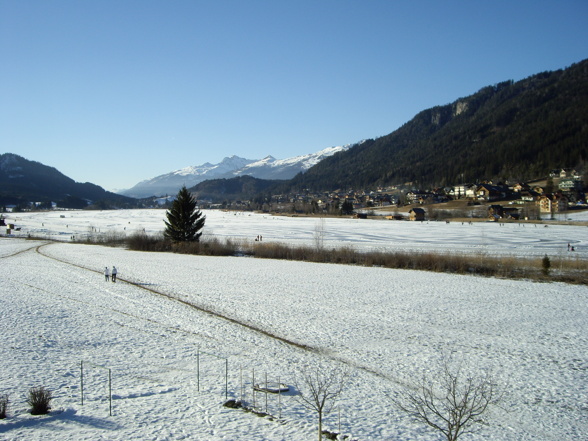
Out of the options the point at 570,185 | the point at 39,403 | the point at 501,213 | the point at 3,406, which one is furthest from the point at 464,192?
the point at 3,406

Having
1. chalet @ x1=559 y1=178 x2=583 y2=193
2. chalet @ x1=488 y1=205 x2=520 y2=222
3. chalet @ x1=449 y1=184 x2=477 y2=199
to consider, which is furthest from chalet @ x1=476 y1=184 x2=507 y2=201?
chalet @ x1=488 y1=205 x2=520 y2=222

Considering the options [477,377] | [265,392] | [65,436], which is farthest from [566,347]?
[65,436]

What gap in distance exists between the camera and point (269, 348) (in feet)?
51.7

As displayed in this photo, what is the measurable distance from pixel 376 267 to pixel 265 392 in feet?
97.1

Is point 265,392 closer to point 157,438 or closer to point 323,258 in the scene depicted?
point 157,438

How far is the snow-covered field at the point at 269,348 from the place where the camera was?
10.1 meters

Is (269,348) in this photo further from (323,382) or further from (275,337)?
(323,382)

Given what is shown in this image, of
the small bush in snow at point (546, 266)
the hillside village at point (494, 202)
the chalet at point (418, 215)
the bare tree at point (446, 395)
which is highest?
the hillside village at point (494, 202)

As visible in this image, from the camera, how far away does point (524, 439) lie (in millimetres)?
9703

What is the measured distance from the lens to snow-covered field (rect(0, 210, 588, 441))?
33.3ft

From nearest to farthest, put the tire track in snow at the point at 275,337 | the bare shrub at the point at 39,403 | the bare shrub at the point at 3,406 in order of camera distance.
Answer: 1. the bare shrub at the point at 3,406
2. the bare shrub at the point at 39,403
3. the tire track in snow at the point at 275,337

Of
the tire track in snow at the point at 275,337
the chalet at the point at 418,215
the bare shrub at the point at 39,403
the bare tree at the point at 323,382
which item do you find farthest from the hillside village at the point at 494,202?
the bare shrub at the point at 39,403

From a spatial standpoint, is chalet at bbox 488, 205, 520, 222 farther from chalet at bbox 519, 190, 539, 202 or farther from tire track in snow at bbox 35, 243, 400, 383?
tire track in snow at bbox 35, 243, 400, 383

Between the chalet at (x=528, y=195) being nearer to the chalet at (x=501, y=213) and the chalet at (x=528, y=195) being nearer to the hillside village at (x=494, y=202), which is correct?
the hillside village at (x=494, y=202)
